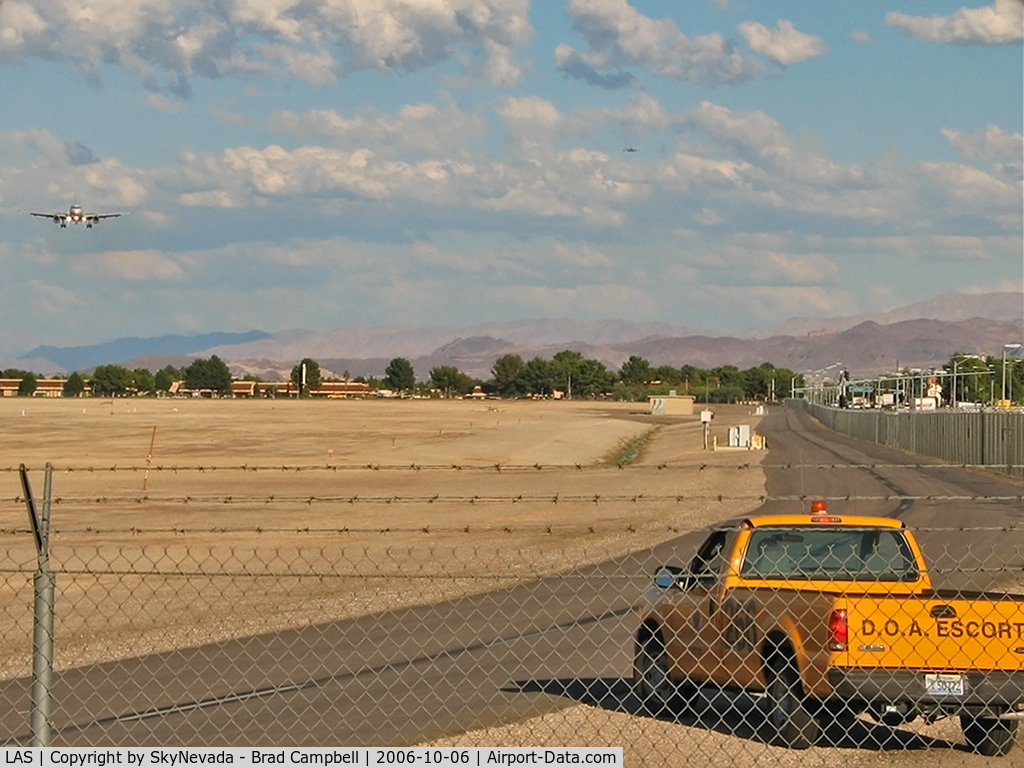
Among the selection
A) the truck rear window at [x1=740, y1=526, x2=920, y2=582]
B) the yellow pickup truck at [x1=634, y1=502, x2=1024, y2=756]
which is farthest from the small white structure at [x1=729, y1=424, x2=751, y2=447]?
the truck rear window at [x1=740, y1=526, x2=920, y2=582]

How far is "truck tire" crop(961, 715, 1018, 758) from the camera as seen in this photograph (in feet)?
31.7

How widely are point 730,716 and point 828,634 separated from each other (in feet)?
6.79

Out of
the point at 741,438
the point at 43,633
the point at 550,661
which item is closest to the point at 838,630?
the point at 43,633

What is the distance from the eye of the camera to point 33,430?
85.4 m

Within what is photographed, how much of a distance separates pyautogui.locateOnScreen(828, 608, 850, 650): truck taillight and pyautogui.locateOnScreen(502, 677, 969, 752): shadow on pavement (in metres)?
1.13

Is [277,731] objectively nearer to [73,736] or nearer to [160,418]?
[73,736]

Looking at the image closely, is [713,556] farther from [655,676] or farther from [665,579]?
[665,579]

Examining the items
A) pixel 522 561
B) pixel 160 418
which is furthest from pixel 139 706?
pixel 160 418

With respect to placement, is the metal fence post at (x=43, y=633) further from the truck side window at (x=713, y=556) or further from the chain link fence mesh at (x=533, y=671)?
the truck side window at (x=713, y=556)

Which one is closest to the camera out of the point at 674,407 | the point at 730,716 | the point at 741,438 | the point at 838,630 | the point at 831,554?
the point at 838,630

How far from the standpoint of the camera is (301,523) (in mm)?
32031

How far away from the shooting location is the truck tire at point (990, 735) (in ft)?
31.7

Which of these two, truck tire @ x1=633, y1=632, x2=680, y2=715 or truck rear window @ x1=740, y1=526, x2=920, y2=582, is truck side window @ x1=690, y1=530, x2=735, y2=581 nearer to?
truck rear window @ x1=740, y1=526, x2=920, y2=582

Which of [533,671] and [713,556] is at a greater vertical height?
[713,556]
